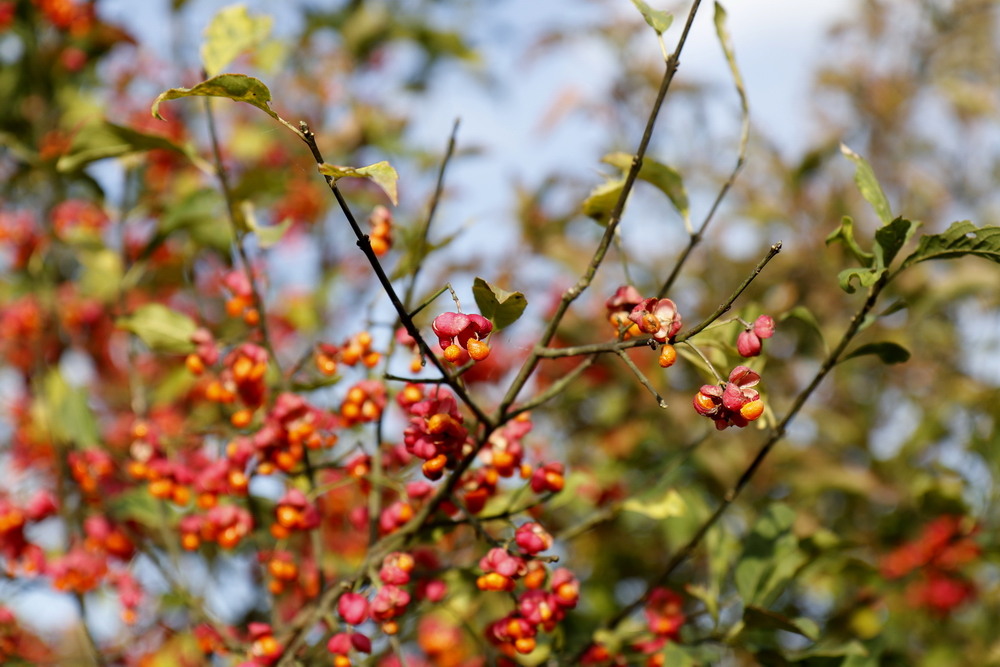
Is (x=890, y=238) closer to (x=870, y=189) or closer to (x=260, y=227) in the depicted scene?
(x=870, y=189)

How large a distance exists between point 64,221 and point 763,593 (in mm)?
2880

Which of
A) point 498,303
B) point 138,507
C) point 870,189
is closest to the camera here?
point 498,303

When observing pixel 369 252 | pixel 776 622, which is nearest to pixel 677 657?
pixel 776 622

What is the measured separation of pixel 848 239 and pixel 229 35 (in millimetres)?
1344

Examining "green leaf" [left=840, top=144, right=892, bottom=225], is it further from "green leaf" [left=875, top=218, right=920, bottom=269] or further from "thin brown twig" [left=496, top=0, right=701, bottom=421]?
"thin brown twig" [left=496, top=0, right=701, bottom=421]

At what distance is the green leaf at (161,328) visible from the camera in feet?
5.58

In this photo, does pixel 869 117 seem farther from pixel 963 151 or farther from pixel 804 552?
pixel 804 552

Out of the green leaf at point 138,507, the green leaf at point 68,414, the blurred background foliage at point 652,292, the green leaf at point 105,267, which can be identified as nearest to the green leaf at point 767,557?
the blurred background foliage at point 652,292

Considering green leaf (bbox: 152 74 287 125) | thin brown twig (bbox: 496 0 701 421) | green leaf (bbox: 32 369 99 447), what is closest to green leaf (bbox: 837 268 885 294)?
thin brown twig (bbox: 496 0 701 421)

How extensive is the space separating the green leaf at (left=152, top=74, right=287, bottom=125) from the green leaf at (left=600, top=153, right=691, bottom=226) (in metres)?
0.65

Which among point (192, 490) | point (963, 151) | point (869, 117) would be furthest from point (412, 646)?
point (963, 151)

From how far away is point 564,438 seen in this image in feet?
11.7

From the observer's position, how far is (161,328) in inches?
67.4

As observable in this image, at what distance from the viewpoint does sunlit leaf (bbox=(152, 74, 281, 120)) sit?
924 millimetres
